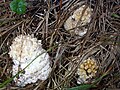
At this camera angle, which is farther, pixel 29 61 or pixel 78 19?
pixel 78 19

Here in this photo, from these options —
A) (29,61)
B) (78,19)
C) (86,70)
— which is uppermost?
(78,19)

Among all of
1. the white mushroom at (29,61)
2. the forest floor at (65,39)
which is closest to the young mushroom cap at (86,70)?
the forest floor at (65,39)

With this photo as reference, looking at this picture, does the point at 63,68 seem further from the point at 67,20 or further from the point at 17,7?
the point at 17,7

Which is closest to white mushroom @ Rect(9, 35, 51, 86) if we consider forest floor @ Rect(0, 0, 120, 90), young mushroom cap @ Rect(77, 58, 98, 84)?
forest floor @ Rect(0, 0, 120, 90)

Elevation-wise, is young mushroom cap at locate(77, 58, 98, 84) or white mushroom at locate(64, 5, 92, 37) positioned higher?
white mushroom at locate(64, 5, 92, 37)

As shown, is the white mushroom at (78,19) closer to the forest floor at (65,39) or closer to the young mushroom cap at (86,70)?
the forest floor at (65,39)

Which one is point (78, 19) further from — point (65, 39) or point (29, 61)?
point (29, 61)

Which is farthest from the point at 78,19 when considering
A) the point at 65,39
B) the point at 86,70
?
the point at 86,70

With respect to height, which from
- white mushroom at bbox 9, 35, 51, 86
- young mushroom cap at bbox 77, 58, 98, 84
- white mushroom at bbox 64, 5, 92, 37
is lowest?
young mushroom cap at bbox 77, 58, 98, 84

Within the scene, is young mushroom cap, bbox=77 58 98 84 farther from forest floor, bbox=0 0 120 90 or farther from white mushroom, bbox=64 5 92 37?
white mushroom, bbox=64 5 92 37
